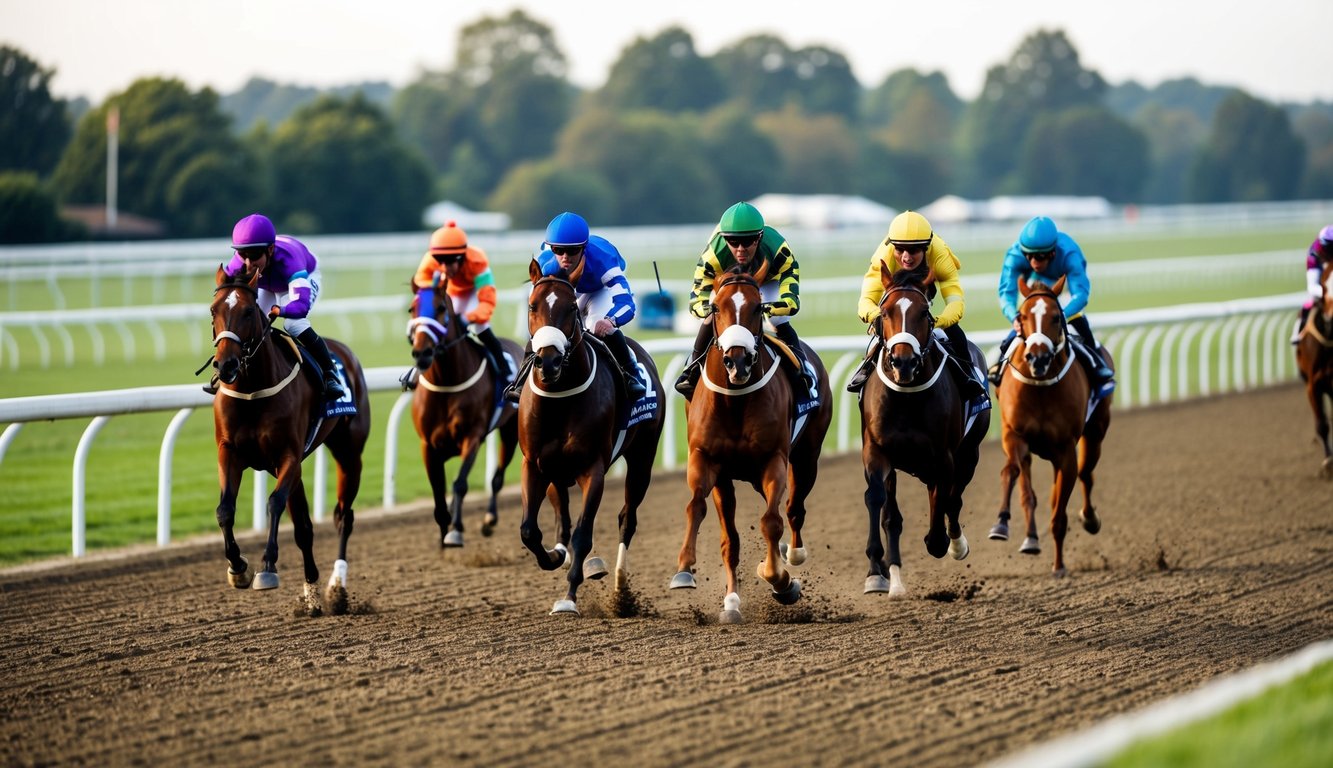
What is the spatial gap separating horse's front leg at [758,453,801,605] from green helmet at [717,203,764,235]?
36.2 inches

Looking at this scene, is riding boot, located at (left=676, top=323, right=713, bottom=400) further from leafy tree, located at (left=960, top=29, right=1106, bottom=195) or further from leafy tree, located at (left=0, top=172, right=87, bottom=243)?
leafy tree, located at (left=960, top=29, right=1106, bottom=195)

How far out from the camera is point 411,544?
873cm

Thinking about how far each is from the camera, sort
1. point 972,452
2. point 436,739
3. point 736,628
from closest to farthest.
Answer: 1. point 436,739
2. point 736,628
3. point 972,452

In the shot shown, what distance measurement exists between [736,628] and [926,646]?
2.63ft

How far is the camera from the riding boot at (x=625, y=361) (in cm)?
697

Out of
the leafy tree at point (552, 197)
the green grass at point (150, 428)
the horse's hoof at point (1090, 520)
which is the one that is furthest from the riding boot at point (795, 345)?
the leafy tree at point (552, 197)

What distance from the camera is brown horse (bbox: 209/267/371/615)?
6.38 meters

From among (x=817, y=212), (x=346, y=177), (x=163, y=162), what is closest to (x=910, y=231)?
(x=163, y=162)

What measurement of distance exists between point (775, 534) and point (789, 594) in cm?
33

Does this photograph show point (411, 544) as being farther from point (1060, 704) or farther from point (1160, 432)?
point (1160, 432)

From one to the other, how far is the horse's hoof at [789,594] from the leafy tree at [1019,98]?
8972 centimetres

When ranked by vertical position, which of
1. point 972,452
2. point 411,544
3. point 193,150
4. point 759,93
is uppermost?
point 759,93

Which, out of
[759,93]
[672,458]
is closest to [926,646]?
[672,458]

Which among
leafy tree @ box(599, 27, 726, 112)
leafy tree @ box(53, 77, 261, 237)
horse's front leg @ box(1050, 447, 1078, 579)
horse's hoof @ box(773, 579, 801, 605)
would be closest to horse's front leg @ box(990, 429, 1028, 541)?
horse's front leg @ box(1050, 447, 1078, 579)
